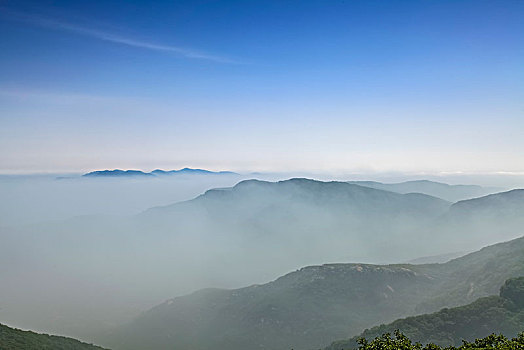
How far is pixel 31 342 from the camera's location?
100 meters

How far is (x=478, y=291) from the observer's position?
521ft

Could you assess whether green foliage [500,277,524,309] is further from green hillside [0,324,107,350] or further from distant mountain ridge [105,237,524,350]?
green hillside [0,324,107,350]

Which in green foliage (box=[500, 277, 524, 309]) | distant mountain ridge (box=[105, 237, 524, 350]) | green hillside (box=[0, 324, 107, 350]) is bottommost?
distant mountain ridge (box=[105, 237, 524, 350])

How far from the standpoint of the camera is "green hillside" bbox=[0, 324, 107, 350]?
93300 millimetres

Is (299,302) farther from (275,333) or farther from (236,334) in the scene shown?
(236,334)

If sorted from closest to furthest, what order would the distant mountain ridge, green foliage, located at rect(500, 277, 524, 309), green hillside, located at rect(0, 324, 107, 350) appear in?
green hillside, located at rect(0, 324, 107, 350)
green foliage, located at rect(500, 277, 524, 309)
the distant mountain ridge

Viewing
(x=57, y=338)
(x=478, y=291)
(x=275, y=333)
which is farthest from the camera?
(x=275, y=333)

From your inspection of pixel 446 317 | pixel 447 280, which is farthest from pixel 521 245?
pixel 446 317

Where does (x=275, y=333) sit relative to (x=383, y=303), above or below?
below

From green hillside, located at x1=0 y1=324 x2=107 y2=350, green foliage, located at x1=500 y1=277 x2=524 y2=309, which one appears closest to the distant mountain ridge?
green foliage, located at x1=500 y1=277 x2=524 y2=309

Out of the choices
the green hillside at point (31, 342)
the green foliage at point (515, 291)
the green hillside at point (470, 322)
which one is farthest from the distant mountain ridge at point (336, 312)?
the green hillside at point (31, 342)

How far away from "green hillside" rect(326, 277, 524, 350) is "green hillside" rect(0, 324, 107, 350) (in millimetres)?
84677

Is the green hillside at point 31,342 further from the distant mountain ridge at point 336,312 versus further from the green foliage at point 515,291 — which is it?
the green foliage at point 515,291

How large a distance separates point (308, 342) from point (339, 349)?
133 ft
